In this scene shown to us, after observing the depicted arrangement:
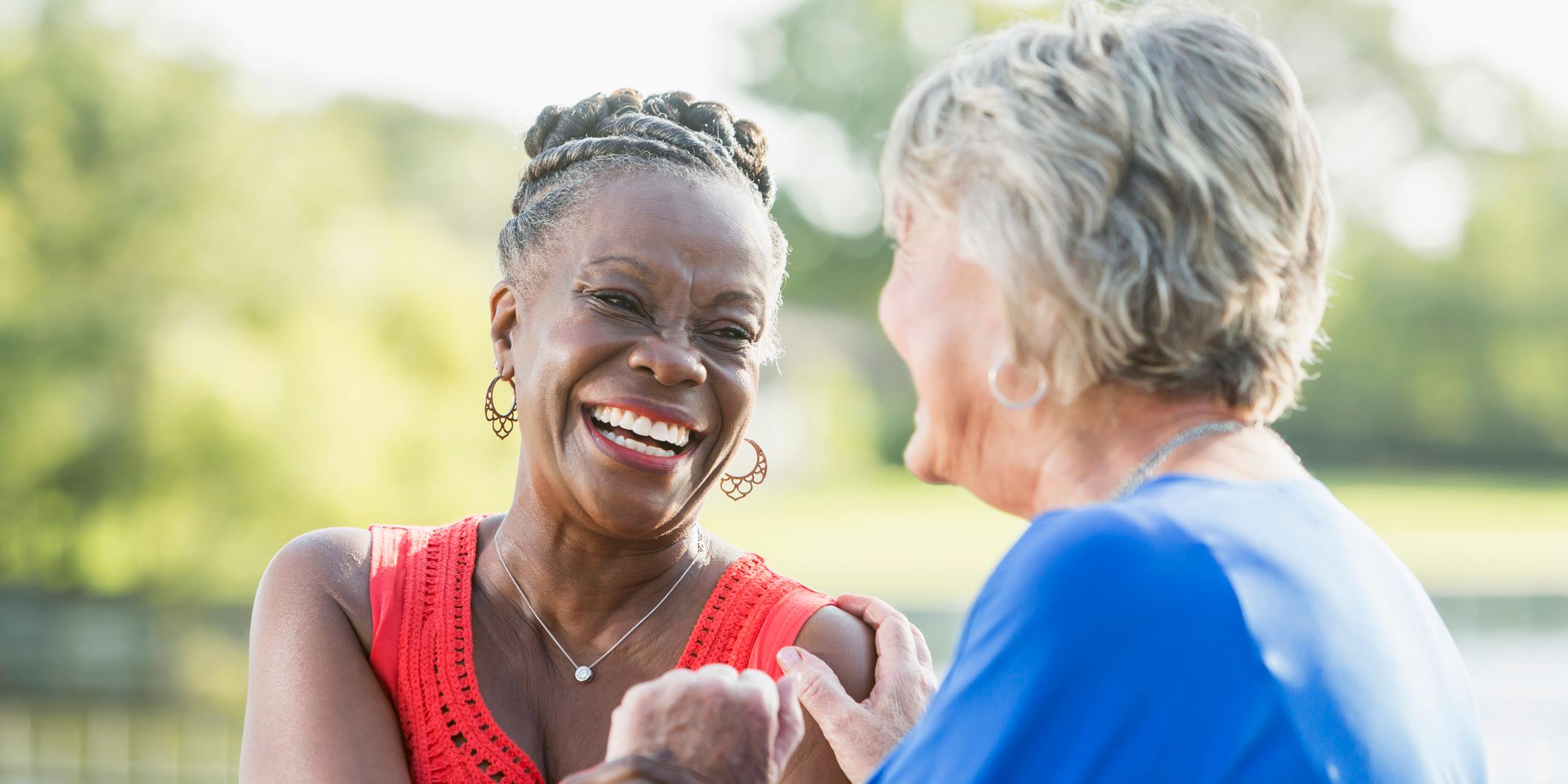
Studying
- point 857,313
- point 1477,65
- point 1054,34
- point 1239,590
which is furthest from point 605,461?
point 1477,65

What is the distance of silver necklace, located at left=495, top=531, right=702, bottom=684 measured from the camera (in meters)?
2.49

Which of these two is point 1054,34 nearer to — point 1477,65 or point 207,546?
point 207,546

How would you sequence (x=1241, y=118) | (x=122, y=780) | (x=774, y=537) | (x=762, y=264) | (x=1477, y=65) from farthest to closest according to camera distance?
(x=1477, y=65), (x=774, y=537), (x=122, y=780), (x=762, y=264), (x=1241, y=118)

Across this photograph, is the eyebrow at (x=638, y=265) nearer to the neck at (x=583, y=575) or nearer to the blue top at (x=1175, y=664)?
the neck at (x=583, y=575)

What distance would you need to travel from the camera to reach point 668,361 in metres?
2.37

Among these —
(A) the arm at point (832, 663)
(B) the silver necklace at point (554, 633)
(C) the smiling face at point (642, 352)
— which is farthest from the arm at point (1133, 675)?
(B) the silver necklace at point (554, 633)

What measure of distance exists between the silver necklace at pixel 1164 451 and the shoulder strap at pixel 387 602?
4.51 feet

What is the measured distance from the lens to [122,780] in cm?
1192

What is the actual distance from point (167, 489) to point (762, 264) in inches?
472

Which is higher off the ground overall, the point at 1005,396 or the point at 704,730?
the point at 1005,396

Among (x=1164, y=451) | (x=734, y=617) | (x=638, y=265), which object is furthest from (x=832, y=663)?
(x=1164, y=451)

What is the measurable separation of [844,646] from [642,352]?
619mm

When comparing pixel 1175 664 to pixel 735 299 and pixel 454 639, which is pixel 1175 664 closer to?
pixel 735 299

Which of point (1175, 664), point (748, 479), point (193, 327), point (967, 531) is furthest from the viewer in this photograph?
point (967, 531)
